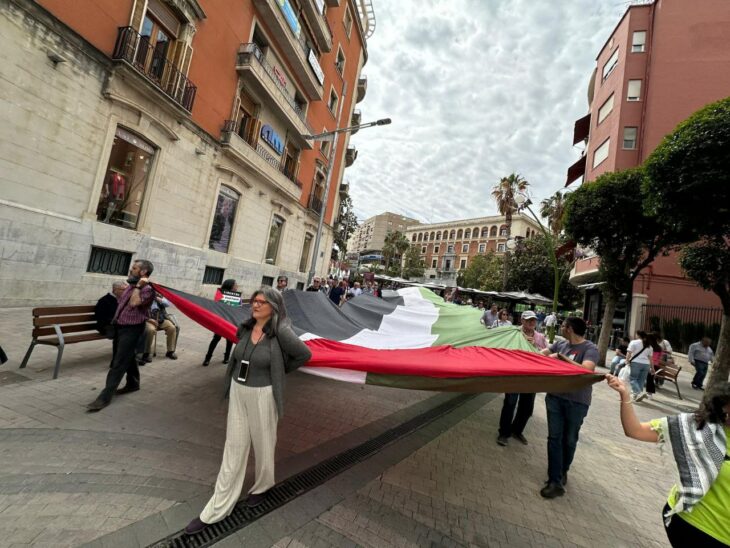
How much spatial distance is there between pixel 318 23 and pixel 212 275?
15.4m

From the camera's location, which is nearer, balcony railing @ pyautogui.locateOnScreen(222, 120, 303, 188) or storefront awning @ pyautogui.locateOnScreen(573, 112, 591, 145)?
balcony railing @ pyautogui.locateOnScreen(222, 120, 303, 188)

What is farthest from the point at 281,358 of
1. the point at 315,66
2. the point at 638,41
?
the point at 638,41

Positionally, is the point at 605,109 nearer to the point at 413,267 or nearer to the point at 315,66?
the point at 315,66

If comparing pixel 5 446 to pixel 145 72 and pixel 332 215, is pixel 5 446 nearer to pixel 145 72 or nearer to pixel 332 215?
pixel 145 72

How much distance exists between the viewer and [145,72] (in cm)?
1003

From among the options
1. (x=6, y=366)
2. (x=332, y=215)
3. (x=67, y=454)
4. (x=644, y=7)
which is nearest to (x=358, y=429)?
(x=67, y=454)

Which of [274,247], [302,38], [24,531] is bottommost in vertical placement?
[24,531]

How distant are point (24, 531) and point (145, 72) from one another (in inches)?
462

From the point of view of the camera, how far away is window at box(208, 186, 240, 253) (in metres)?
14.2

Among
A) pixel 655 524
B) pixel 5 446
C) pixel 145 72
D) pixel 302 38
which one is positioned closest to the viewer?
pixel 5 446

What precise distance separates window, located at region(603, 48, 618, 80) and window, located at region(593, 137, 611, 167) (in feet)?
16.4

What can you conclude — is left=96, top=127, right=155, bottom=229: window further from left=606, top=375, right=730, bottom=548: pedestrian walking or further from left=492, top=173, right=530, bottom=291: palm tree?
left=492, top=173, right=530, bottom=291: palm tree

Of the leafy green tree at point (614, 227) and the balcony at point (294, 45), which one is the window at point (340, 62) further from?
the leafy green tree at point (614, 227)

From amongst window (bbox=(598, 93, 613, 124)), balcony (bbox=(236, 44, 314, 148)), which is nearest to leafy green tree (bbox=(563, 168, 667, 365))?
window (bbox=(598, 93, 613, 124))
